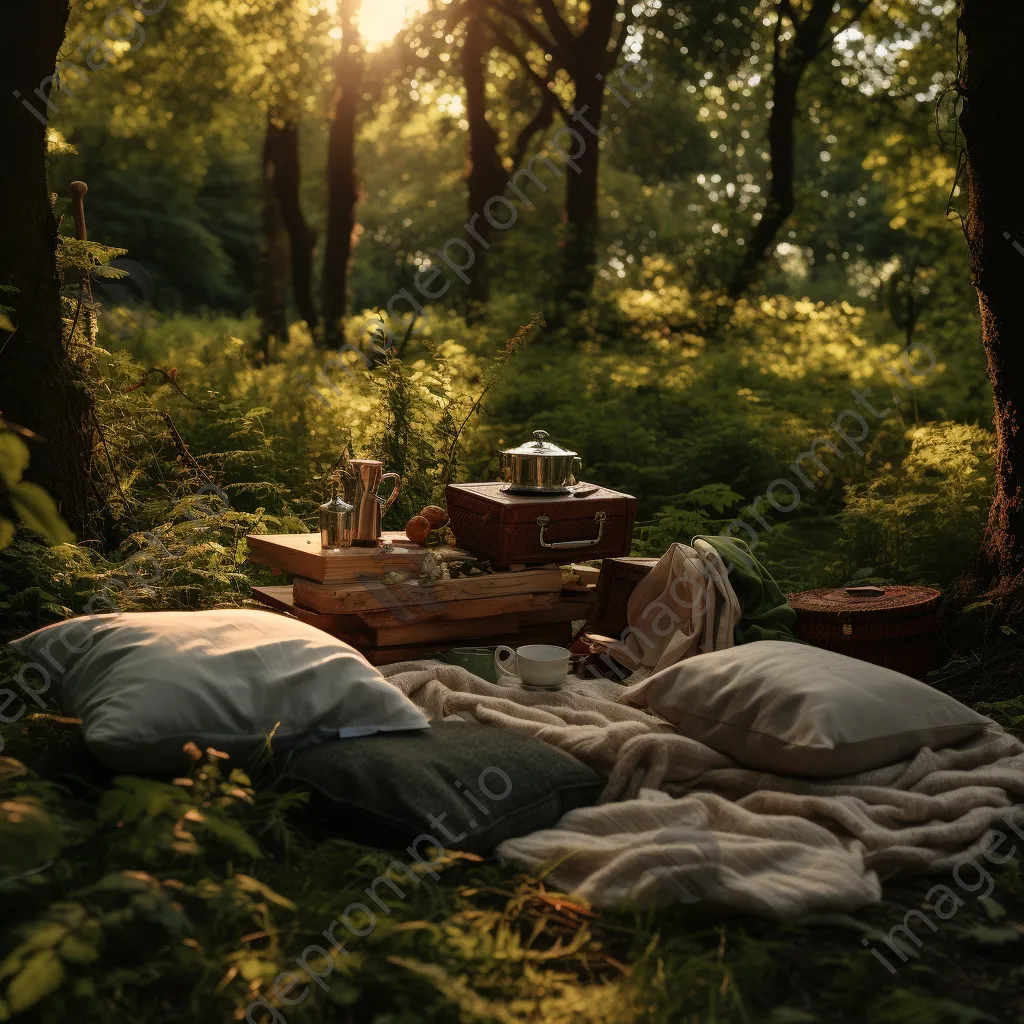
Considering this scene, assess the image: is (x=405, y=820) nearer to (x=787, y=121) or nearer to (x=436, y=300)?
(x=787, y=121)

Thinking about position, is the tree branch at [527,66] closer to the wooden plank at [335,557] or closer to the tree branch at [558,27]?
the tree branch at [558,27]

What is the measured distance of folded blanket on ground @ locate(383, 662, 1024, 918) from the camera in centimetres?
272

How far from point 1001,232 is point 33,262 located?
4314 millimetres

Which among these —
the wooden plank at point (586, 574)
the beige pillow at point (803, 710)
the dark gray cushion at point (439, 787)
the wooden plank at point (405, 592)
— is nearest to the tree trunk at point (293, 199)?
the wooden plank at point (586, 574)

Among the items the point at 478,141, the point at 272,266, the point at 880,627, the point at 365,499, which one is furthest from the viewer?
the point at 272,266

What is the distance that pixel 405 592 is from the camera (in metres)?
4.52

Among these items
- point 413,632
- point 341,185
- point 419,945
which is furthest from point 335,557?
point 341,185

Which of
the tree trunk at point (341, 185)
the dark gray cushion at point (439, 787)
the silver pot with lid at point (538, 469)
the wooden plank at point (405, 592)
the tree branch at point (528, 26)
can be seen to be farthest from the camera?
the tree branch at point (528, 26)

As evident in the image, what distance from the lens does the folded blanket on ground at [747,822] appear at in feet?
8.92

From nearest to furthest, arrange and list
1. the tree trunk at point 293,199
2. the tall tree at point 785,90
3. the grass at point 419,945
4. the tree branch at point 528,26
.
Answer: the grass at point 419,945, the tall tree at point 785,90, the tree branch at point 528,26, the tree trunk at point 293,199

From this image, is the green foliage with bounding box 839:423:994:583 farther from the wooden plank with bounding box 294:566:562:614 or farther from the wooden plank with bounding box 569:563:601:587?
the wooden plank with bounding box 294:566:562:614

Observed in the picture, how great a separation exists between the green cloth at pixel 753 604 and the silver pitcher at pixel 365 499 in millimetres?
1438

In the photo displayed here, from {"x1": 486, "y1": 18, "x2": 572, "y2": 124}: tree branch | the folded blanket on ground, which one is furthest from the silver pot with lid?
{"x1": 486, "y1": 18, "x2": 572, "y2": 124}: tree branch

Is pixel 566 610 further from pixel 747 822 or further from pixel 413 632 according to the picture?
pixel 747 822
